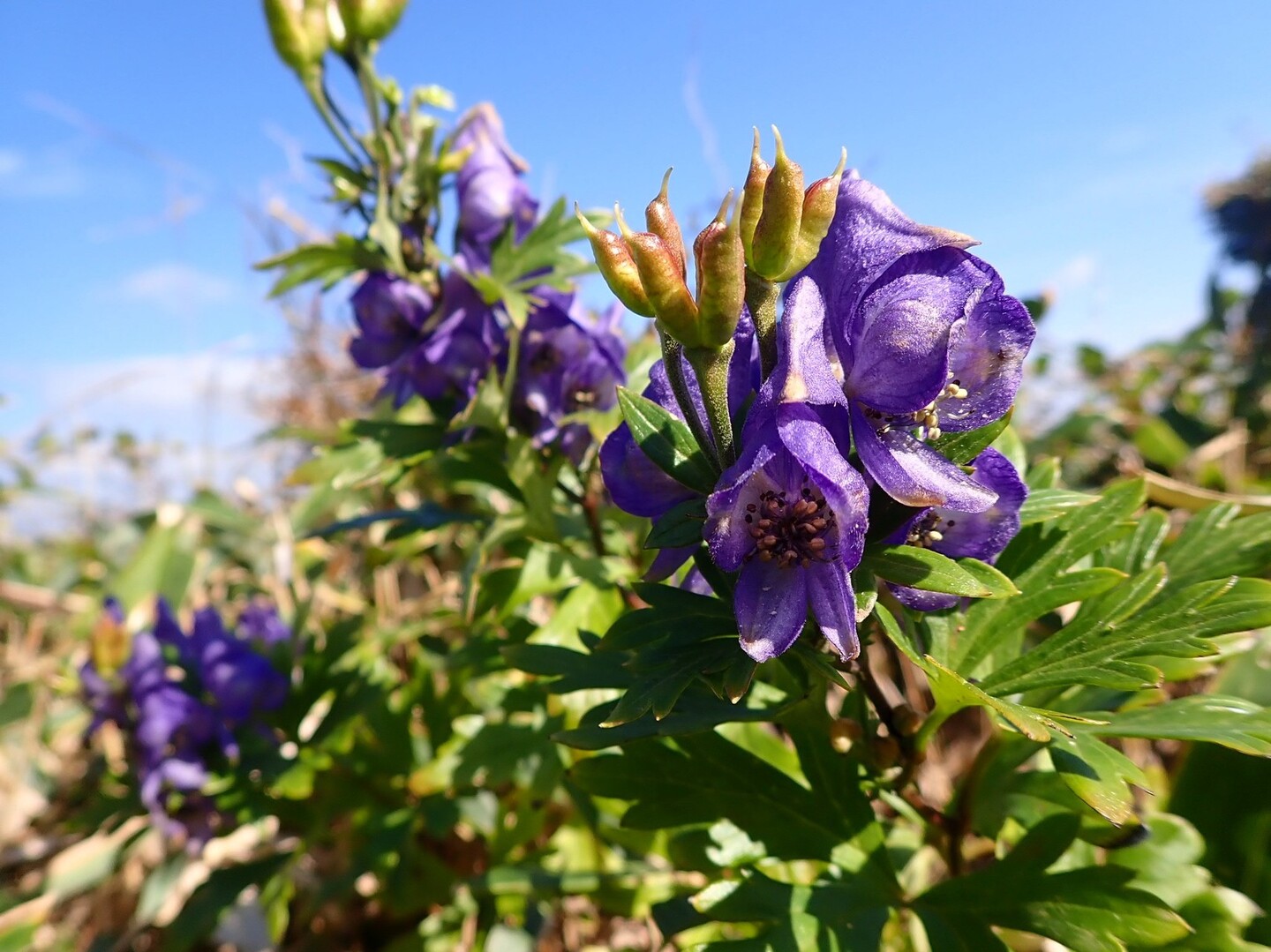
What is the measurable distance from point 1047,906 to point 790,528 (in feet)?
1.85

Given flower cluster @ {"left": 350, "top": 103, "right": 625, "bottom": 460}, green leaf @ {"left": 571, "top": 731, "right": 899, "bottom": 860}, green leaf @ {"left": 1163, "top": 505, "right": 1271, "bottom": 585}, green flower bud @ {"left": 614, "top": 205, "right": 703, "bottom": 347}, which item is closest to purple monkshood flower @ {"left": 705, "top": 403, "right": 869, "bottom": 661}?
green flower bud @ {"left": 614, "top": 205, "right": 703, "bottom": 347}

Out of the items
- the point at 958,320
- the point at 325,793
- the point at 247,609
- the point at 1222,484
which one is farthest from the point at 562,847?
the point at 1222,484

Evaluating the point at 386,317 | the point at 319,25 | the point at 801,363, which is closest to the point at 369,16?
the point at 319,25

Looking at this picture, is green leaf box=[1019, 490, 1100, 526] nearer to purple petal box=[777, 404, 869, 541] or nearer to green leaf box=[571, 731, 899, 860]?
purple petal box=[777, 404, 869, 541]

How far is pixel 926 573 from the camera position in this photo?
80cm

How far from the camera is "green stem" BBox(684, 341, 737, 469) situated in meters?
0.79

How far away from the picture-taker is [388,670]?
2.02 meters

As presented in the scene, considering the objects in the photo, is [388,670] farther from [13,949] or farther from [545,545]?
[13,949]

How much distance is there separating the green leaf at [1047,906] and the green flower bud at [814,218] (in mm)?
737

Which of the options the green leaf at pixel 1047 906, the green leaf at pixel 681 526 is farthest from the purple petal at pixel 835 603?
the green leaf at pixel 1047 906

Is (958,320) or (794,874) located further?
(794,874)

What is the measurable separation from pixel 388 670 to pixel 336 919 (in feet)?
2.20

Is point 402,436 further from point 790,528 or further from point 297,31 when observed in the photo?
point 790,528

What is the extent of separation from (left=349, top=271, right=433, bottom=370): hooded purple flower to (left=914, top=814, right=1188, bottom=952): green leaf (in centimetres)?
116
